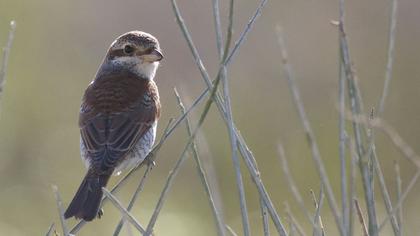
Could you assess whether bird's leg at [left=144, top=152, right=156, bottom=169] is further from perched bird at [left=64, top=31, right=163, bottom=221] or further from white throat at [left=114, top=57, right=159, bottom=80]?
white throat at [left=114, top=57, right=159, bottom=80]

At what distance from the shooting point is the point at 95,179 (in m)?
5.22

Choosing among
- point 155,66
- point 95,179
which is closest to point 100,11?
A: point 155,66

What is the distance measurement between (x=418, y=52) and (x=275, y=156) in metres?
2.26

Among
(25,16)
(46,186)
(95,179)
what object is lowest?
(46,186)

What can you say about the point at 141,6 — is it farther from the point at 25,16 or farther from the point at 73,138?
the point at 73,138

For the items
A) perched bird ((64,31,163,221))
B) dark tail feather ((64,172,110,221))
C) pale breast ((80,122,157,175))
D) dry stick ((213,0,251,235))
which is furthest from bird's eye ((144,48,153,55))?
dry stick ((213,0,251,235))

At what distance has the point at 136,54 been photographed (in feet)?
19.7

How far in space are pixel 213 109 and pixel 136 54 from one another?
4.69 metres

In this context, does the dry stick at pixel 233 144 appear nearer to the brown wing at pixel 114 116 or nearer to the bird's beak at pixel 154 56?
the brown wing at pixel 114 116

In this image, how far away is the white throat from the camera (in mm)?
6012

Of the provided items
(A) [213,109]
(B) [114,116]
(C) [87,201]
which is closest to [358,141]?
(C) [87,201]

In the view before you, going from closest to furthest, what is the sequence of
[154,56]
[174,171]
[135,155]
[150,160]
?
[174,171]
[150,160]
[135,155]
[154,56]

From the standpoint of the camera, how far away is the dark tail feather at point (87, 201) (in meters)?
4.75

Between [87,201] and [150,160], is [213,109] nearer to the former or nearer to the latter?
[150,160]
